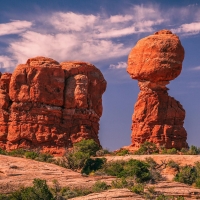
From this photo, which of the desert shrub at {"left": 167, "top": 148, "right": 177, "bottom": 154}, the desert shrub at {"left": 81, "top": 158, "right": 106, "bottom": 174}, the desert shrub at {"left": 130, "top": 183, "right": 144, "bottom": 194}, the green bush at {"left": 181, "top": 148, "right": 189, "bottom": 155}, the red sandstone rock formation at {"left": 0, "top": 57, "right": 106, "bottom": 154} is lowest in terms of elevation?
the desert shrub at {"left": 130, "top": 183, "right": 144, "bottom": 194}

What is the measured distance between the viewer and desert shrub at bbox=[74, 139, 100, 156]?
163 ft

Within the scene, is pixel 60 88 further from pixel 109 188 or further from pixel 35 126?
pixel 109 188

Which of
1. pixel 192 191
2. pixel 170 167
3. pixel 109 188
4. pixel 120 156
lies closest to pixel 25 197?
pixel 109 188

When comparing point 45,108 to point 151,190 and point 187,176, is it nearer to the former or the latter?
point 187,176

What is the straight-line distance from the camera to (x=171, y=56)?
54031 mm

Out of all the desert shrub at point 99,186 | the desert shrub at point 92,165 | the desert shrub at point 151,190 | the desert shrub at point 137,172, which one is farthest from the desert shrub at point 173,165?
the desert shrub at point 151,190

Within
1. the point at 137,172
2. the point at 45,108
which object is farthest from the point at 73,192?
the point at 45,108

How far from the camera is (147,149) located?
50.8 m

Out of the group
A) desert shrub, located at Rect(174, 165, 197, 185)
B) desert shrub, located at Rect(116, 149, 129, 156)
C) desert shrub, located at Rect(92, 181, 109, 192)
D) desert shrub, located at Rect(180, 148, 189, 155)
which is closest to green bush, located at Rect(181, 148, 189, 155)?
desert shrub, located at Rect(180, 148, 189, 155)

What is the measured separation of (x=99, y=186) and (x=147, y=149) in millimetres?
19946

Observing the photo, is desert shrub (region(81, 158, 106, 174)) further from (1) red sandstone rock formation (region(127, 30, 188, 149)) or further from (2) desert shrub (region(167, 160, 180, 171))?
(1) red sandstone rock formation (region(127, 30, 188, 149))

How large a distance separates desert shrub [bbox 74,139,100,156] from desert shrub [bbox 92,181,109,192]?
693 inches

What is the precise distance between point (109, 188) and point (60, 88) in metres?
26.8

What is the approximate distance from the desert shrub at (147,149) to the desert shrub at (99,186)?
18479 millimetres
